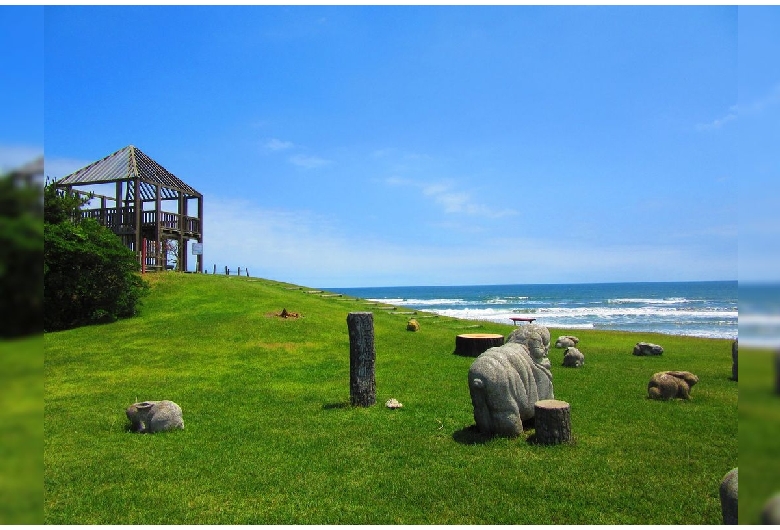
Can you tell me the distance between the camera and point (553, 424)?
8.34 meters

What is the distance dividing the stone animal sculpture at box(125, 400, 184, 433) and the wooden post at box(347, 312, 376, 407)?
357 centimetres

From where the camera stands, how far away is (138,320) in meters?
23.0

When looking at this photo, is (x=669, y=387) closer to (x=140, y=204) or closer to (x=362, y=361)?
(x=362, y=361)

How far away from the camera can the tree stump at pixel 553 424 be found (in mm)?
8344

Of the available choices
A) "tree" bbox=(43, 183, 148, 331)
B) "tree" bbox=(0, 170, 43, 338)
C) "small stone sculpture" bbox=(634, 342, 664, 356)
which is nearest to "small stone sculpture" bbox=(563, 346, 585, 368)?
"small stone sculpture" bbox=(634, 342, 664, 356)

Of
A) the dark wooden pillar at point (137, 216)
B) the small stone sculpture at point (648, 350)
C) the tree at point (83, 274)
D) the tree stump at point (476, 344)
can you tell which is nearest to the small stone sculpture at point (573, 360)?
the tree stump at point (476, 344)

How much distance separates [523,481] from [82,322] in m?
22.5

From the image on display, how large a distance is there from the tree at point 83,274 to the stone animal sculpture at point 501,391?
1999 cm

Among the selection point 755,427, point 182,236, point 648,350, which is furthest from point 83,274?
point 755,427

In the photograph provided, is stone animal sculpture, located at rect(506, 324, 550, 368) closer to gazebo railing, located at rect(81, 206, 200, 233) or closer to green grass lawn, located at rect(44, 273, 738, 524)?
green grass lawn, located at rect(44, 273, 738, 524)

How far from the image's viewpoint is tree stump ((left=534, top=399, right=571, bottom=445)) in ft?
27.4

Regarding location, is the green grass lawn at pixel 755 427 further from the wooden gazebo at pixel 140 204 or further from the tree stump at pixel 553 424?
the wooden gazebo at pixel 140 204

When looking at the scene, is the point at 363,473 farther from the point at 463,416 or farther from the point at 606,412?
the point at 606,412

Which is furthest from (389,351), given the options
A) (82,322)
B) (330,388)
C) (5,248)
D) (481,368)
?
(5,248)
